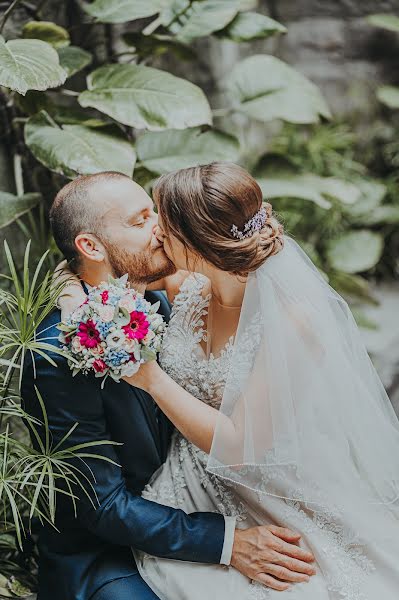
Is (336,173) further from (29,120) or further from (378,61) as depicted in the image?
(29,120)

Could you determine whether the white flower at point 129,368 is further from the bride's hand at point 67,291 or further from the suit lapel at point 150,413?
the suit lapel at point 150,413

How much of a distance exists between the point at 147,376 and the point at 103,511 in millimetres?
399

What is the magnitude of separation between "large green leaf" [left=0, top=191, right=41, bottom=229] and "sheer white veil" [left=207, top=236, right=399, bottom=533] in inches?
45.5

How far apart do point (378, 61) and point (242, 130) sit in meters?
1.33

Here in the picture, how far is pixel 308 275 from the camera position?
1.96 metres

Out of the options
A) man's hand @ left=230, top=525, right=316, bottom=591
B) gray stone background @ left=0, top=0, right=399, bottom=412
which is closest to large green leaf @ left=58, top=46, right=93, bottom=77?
man's hand @ left=230, top=525, right=316, bottom=591

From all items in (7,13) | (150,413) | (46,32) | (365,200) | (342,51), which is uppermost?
(7,13)

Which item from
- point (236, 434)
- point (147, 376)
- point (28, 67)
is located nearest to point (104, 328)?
point (147, 376)

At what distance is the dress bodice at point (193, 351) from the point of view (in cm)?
204

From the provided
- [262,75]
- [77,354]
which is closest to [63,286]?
[77,354]

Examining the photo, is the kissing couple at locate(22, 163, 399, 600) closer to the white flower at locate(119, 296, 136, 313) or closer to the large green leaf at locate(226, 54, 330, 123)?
the white flower at locate(119, 296, 136, 313)

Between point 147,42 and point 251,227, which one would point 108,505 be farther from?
point 147,42

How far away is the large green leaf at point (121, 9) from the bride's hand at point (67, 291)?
1.35 m

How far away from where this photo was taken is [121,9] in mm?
3004
